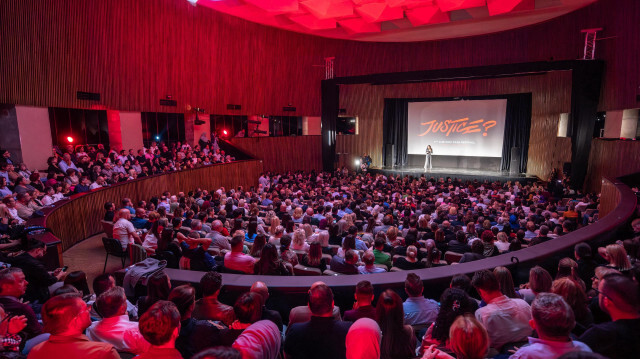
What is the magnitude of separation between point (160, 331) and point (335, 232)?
157 inches

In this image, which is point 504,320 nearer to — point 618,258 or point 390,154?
point 618,258

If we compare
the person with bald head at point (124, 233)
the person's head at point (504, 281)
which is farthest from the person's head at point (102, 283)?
the person's head at point (504, 281)

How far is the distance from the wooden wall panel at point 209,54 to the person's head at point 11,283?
26.2ft

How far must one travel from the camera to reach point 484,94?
51.0 feet

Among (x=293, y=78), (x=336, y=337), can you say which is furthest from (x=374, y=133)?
(x=336, y=337)

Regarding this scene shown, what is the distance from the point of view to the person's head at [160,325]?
5.87 feet

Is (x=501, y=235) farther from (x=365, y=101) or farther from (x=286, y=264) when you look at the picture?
(x=365, y=101)

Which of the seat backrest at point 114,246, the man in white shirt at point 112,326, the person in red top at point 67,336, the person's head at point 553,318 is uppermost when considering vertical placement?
the person's head at point 553,318

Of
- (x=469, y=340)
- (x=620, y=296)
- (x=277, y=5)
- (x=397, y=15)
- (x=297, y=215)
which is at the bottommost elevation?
(x=297, y=215)

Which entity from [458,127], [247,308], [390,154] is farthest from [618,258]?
[390,154]

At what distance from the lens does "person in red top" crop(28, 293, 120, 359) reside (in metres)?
1.78

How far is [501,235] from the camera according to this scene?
501 cm

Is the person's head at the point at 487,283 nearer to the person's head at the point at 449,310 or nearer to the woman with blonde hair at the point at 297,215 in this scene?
the person's head at the point at 449,310

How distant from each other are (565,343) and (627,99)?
1122 centimetres
